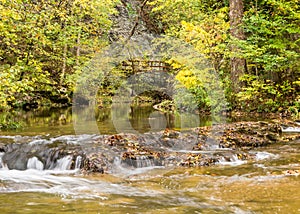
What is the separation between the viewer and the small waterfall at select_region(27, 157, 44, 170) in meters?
5.48

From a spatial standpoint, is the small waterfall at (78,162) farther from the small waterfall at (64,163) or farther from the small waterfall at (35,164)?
the small waterfall at (35,164)

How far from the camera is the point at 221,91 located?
38.7 feet

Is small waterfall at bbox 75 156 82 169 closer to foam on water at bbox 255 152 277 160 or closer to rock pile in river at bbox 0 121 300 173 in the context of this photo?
rock pile in river at bbox 0 121 300 173

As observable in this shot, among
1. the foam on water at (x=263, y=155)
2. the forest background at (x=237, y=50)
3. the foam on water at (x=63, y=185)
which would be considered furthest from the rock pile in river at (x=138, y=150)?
the forest background at (x=237, y=50)

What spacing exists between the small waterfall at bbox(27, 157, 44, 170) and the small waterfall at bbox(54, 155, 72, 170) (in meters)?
0.27

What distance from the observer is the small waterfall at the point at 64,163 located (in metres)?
5.36

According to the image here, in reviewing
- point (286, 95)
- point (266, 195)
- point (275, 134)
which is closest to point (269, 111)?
point (286, 95)

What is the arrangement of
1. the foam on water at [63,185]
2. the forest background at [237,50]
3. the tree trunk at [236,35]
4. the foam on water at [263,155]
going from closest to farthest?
the foam on water at [63,185] < the foam on water at [263,155] < the forest background at [237,50] < the tree trunk at [236,35]

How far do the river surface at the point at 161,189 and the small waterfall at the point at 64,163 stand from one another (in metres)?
0.02

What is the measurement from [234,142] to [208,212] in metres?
3.91

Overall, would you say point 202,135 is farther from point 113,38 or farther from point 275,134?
point 113,38

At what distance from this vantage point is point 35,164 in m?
5.53

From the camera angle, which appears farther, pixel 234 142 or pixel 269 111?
pixel 269 111

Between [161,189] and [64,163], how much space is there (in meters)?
2.05
